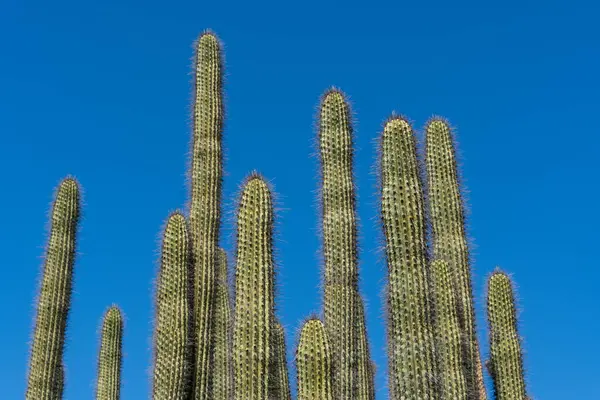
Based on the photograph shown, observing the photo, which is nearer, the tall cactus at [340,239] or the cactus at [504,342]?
the tall cactus at [340,239]

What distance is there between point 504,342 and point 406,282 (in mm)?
3608

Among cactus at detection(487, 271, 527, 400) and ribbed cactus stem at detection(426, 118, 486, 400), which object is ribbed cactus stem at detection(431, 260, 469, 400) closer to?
ribbed cactus stem at detection(426, 118, 486, 400)

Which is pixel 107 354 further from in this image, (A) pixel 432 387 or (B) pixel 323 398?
(A) pixel 432 387

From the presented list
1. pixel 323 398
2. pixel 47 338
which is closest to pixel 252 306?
pixel 323 398

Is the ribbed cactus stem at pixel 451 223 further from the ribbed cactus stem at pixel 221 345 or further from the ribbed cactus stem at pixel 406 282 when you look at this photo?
the ribbed cactus stem at pixel 221 345

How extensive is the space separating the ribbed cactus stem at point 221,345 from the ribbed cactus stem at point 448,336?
2891mm

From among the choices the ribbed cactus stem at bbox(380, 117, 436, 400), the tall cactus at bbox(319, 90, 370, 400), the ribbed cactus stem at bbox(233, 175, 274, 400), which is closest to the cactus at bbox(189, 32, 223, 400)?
the tall cactus at bbox(319, 90, 370, 400)

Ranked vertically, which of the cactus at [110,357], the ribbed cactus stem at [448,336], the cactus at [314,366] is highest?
the cactus at [110,357]

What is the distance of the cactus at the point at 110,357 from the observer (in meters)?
15.3

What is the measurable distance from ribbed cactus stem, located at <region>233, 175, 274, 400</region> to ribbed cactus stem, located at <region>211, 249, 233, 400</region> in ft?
8.62

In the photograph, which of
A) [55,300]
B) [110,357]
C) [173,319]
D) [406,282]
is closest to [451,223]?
[406,282]

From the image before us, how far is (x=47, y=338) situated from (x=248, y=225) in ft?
14.9

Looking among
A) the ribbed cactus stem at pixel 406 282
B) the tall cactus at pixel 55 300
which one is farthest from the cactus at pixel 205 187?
the ribbed cactus stem at pixel 406 282

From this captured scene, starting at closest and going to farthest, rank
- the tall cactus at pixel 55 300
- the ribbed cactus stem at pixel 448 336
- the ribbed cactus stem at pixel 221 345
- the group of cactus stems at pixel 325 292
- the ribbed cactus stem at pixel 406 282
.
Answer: the ribbed cactus stem at pixel 406 282 < the group of cactus stems at pixel 325 292 < the ribbed cactus stem at pixel 448 336 < the ribbed cactus stem at pixel 221 345 < the tall cactus at pixel 55 300
